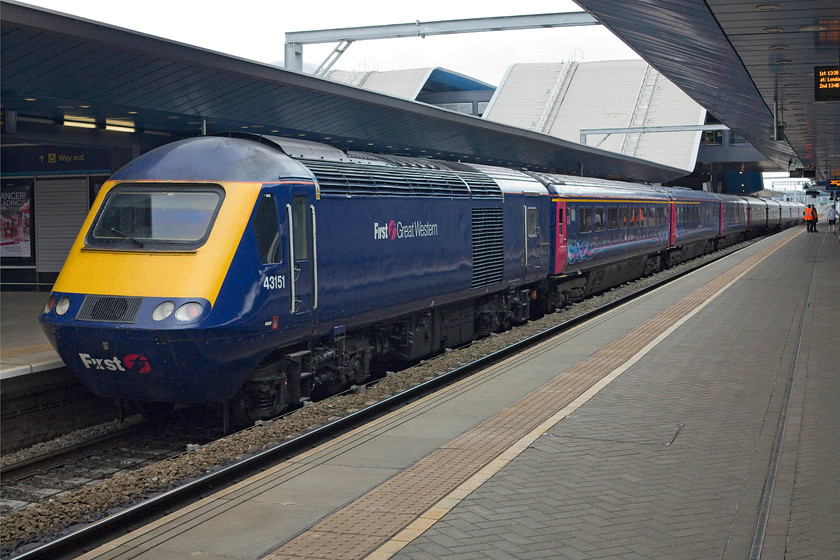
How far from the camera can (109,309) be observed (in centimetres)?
920

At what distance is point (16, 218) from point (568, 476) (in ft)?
54.7

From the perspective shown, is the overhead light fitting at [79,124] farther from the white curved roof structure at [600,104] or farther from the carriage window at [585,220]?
the white curved roof structure at [600,104]

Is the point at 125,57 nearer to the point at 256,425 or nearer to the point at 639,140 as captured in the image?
the point at 256,425

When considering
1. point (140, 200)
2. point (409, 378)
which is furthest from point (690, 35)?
point (140, 200)

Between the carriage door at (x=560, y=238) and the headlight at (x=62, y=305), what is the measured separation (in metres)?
12.9

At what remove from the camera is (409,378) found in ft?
44.1

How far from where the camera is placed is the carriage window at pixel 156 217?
30.9ft

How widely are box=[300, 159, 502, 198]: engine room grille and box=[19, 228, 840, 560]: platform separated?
2.86 metres

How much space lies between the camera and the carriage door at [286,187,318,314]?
1015cm

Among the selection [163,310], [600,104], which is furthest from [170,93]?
[600,104]

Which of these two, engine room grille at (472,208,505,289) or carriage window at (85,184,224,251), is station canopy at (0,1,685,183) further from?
engine room grille at (472,208,505,289)

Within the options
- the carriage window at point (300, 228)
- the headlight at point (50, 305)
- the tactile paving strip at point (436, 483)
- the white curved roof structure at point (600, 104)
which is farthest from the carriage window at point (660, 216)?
the white curved roof structure at point (600, 104)

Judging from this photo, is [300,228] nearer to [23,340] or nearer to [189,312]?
[189,312]

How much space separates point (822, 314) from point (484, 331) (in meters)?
6.74
